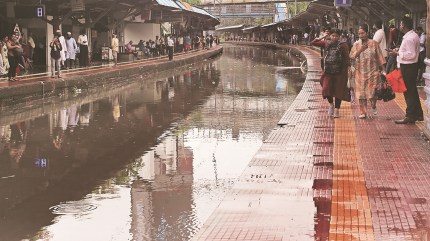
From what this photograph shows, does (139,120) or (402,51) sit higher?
(402,51)

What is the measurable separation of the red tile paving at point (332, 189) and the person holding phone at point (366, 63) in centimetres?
89

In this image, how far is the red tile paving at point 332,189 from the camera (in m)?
5.35

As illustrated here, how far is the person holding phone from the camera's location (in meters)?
11.5

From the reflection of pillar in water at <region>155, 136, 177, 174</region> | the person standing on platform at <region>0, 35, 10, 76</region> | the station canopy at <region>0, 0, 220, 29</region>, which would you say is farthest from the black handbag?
the station canopy at <region>0, 0, 220, 29</region>

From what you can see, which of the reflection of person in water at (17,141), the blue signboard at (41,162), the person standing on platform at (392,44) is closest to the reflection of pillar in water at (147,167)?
the blue signboard at (41,162)

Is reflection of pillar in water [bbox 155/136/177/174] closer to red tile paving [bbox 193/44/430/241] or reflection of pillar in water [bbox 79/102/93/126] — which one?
red tile paving [bbox 193/44/430/241]

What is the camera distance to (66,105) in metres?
17.2

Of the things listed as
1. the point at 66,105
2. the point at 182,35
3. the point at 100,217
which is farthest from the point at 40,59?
the point at 182,35

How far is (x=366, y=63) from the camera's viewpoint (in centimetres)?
1157

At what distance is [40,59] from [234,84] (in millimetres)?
9544

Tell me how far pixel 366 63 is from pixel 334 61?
0.52 m

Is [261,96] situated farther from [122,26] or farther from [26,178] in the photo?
[122,26]

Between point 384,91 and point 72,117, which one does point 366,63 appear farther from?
point 72,117

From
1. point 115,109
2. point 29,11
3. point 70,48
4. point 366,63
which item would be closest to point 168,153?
point 366,63
